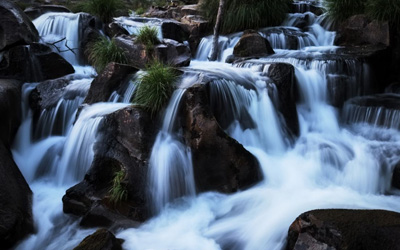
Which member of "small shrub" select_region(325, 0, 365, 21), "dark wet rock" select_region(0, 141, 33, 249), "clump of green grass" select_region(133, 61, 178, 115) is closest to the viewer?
"dark wet rock" select_region(0, 141, 33, 249)

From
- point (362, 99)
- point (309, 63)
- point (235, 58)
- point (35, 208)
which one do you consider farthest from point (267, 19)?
point (35, 208)

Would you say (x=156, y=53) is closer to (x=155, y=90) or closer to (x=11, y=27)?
(x=155, y=90)

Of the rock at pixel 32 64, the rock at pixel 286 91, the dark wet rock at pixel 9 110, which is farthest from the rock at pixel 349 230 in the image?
the rock at pixel 32 64

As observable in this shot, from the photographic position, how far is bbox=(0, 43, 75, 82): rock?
314 inches

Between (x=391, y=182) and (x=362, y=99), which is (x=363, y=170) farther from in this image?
(x=362, y=99)

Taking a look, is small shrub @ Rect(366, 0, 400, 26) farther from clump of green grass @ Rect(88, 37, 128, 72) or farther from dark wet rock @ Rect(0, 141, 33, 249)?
dark wet rock @ Rect(0, 141, 33, 249)

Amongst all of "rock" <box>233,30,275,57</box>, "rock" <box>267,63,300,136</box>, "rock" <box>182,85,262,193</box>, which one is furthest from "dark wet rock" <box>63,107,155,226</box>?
"rock" <box>233,30,275,57</box>

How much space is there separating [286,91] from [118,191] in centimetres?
400

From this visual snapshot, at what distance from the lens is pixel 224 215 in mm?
5047

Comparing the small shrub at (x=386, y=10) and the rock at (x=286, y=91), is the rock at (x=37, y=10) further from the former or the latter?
the small shrub at (x=386, y=10)

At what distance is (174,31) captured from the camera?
1120cm

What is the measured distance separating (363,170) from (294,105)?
2.04 meters

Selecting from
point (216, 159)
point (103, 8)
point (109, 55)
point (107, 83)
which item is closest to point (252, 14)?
point (103, 8)

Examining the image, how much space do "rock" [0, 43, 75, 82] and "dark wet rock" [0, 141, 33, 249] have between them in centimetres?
311
